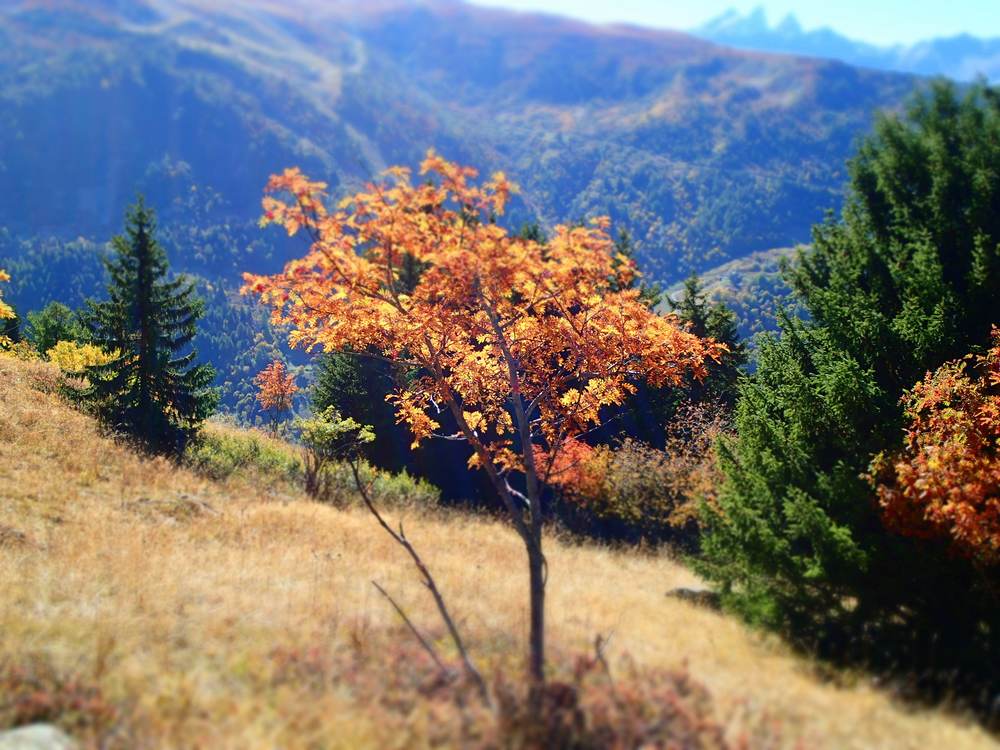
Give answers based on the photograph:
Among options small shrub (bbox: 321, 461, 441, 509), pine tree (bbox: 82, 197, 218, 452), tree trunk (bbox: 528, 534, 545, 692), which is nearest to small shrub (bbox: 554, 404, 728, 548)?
small shrub (bbox: 321, 461, 441, 509)

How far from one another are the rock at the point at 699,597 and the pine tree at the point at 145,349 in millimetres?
17081

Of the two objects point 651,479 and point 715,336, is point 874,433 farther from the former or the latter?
point 715,336

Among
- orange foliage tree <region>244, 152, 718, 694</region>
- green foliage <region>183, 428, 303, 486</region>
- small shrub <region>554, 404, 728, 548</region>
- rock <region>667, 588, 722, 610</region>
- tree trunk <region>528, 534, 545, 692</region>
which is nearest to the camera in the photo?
tree trunk <region>528, 534, 545, 692</region>

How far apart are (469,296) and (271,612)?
5072mm

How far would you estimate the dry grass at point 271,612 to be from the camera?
5.96 meters

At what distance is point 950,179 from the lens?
11555mm

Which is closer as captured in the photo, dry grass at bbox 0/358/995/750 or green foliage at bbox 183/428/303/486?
dry grass at bbox 0/358/995/750

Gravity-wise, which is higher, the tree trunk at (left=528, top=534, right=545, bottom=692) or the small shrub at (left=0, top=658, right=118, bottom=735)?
the tree trunk at (left=528, top=534, right=545, bottom=692)

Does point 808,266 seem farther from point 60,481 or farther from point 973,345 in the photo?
point 60,481

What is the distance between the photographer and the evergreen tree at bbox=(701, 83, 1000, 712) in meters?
8.82

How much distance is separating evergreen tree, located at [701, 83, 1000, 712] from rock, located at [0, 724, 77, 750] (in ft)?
28.4

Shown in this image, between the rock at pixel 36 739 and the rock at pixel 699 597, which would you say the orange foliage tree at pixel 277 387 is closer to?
the rock at pixel 699 597

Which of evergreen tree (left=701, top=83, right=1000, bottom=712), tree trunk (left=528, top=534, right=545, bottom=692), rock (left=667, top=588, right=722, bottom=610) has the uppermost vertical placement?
evergreen tree (left=701, top=83, right=1000, bottom=712)

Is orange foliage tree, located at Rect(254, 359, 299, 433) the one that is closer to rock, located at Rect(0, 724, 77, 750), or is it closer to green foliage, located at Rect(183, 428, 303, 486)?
green foliage, located at Rect(183, 428, 303, 486)
